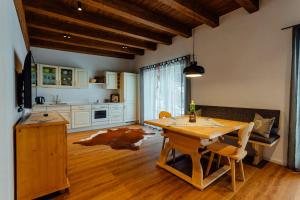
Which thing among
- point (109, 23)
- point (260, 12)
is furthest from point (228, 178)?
point (109, 23)

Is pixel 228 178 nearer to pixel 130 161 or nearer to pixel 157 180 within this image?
→ pixel 157 180

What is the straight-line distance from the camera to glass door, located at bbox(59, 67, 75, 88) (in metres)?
4.99

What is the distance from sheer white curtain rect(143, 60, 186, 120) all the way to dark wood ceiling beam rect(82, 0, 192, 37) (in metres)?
0.89

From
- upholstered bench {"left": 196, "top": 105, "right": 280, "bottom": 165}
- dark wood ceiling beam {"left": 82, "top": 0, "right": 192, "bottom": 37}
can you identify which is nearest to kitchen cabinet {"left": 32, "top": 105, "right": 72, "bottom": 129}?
dark wood ceiling beam {"left": 82, "top": 0, "right": 192, "bottom": 37}

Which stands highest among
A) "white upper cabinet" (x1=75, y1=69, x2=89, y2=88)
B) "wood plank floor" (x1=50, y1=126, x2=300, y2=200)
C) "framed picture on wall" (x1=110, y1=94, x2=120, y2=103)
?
"white upper cabinet" (x1=75, y1=69, x2=89, y2=88)

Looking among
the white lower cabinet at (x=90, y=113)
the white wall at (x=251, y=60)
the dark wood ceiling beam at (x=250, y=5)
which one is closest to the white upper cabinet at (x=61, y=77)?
the white lower cabinet at (x=90, y=113)

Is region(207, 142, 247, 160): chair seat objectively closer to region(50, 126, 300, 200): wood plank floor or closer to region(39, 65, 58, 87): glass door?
region(50, 126, 300, 200): wood plank floor

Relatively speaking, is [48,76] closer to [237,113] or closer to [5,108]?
[5,108]

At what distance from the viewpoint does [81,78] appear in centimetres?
534

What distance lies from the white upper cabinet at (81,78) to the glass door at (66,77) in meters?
0.13

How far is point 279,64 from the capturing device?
8.85 feet

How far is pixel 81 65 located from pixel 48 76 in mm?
1172

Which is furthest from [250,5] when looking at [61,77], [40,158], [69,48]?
[61,77]

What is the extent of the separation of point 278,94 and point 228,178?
5.53 feet
